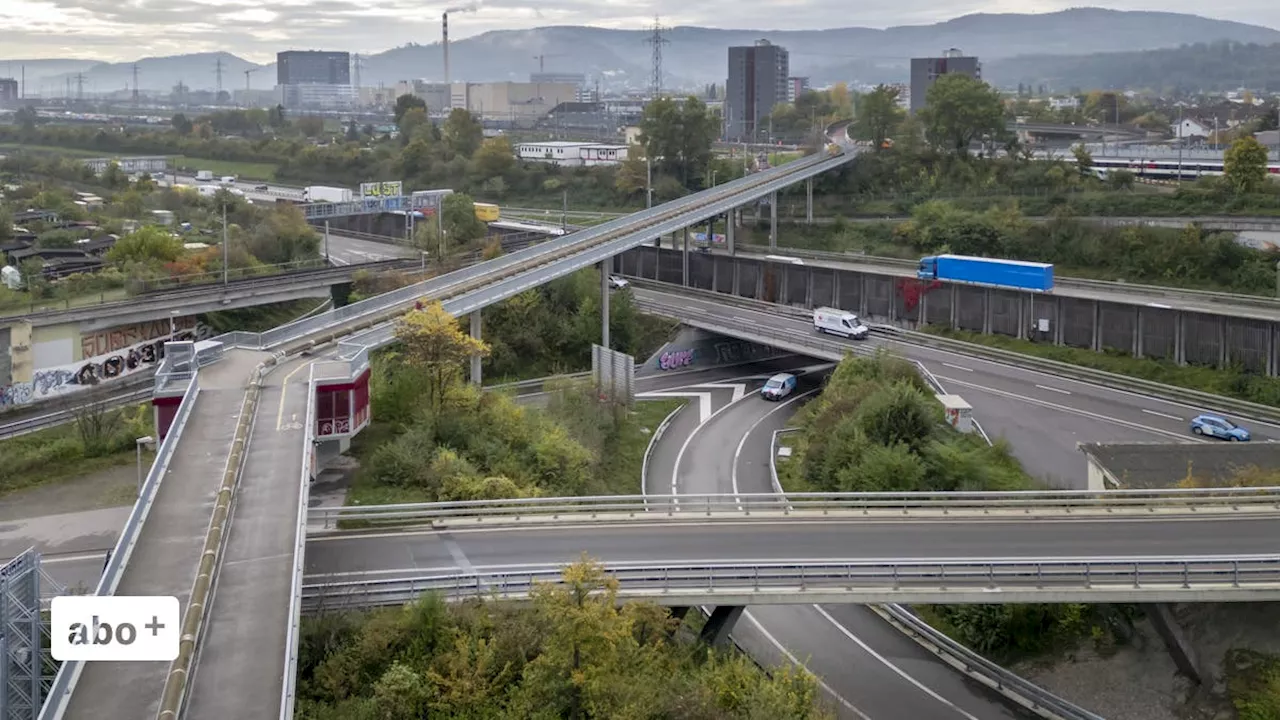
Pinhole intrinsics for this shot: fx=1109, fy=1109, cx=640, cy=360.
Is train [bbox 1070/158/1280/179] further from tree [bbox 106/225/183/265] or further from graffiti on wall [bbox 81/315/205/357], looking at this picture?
graffiti on wall [bbox 81/315/205/357]

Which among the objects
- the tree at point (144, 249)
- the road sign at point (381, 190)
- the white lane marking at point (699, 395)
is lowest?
the white lane marking at point (699, 395)

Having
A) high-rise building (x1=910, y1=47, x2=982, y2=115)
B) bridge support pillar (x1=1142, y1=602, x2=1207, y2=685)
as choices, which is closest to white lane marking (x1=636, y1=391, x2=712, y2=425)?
bridge support pillar (x1=1142, y1=602, x2=1207, y2=685)

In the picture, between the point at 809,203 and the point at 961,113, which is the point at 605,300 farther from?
the point at 961,113

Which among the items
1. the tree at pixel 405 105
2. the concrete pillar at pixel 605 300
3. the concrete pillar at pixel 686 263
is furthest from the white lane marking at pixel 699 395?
the tree at pixel 405 105

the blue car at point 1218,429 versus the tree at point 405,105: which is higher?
the tree at point 405,105

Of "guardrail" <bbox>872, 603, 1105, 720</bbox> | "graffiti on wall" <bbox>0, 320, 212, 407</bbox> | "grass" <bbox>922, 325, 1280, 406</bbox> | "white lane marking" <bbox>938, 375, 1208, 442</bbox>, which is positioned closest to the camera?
"guardrail" <bbox>872, 603, 1105, 720</bbox>

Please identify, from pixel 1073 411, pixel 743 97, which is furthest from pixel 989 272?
pixel 743 97

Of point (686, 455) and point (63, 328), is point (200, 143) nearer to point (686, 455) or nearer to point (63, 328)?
point (63, 328)

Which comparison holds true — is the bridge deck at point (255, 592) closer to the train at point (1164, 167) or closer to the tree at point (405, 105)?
the train at point (1164, 167)
